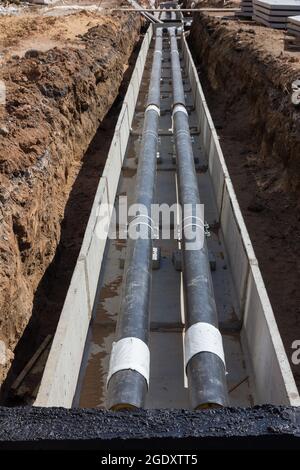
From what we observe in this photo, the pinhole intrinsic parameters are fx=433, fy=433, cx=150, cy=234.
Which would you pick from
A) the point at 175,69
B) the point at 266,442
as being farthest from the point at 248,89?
the point at 266,442

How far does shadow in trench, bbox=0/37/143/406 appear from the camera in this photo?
5980 mm

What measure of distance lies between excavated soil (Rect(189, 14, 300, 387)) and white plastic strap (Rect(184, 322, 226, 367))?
1.54m

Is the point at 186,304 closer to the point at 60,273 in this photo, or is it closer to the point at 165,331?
the point at 165,331

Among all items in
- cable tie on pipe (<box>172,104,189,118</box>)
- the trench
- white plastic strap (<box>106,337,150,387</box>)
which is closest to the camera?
white plastic strap (<box>106,337,150,387</box>)

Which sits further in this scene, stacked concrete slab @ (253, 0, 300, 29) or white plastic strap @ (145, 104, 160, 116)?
stacked concrete slab @ (253, 0, 300, 29)

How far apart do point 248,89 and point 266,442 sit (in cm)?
1263

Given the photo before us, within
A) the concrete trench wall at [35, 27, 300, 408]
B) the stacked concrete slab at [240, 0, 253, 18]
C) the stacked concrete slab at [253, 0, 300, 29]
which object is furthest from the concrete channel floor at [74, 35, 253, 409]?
the stacked concrete slab at [240, 0, 253, 18]

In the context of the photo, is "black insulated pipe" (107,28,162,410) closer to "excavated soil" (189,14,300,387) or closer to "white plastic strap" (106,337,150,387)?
"white plastic strap" (106,337,150,387)

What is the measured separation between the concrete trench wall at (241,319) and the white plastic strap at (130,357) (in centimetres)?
58

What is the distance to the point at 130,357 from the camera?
4.94m

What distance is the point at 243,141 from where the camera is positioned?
41.7ft

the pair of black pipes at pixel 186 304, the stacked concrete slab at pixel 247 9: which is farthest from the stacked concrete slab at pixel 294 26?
the pair of black pipes at pixel 186 304

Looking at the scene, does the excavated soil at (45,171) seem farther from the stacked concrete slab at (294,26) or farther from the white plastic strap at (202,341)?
the stacked concrete slab at (294,26)

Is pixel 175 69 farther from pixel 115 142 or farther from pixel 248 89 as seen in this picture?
pixel 115 142
